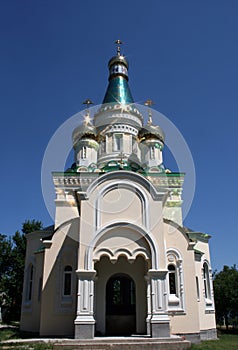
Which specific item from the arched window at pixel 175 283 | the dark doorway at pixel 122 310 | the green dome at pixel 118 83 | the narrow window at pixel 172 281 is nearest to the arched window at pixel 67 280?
the dark doorway at pixel 122 310

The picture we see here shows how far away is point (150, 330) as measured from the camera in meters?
10.3

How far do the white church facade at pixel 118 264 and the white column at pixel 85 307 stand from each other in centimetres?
3

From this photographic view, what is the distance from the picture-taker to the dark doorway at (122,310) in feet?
42.8

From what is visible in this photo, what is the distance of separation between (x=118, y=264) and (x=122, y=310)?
3395mm

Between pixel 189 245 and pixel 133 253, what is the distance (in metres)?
3.69

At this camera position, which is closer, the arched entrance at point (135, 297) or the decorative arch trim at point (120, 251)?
the decorative arch trim at point (120, 251)

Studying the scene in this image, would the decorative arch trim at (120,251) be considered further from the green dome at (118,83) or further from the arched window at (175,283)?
the green dome at (118,83)

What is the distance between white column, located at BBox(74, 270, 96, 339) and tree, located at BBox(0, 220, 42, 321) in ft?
51.2

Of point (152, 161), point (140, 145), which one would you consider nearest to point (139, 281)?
point (152, 161)

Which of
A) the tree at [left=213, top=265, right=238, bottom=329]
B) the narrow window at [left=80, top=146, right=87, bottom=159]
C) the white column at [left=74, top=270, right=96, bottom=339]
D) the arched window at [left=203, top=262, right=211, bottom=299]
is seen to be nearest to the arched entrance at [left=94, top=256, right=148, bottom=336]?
the white column at [left=74, top=270, right=96, bottom=339]

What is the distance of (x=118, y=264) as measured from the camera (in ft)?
42.2

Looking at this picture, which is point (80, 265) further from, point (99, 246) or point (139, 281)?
point (139, 281)

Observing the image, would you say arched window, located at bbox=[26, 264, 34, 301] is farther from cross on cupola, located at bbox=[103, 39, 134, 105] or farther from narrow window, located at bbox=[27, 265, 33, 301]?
cross on cupola, located at bbox=[103, 39, 134, 105]

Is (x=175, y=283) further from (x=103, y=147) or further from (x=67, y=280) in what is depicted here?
(x=103, y=147)
